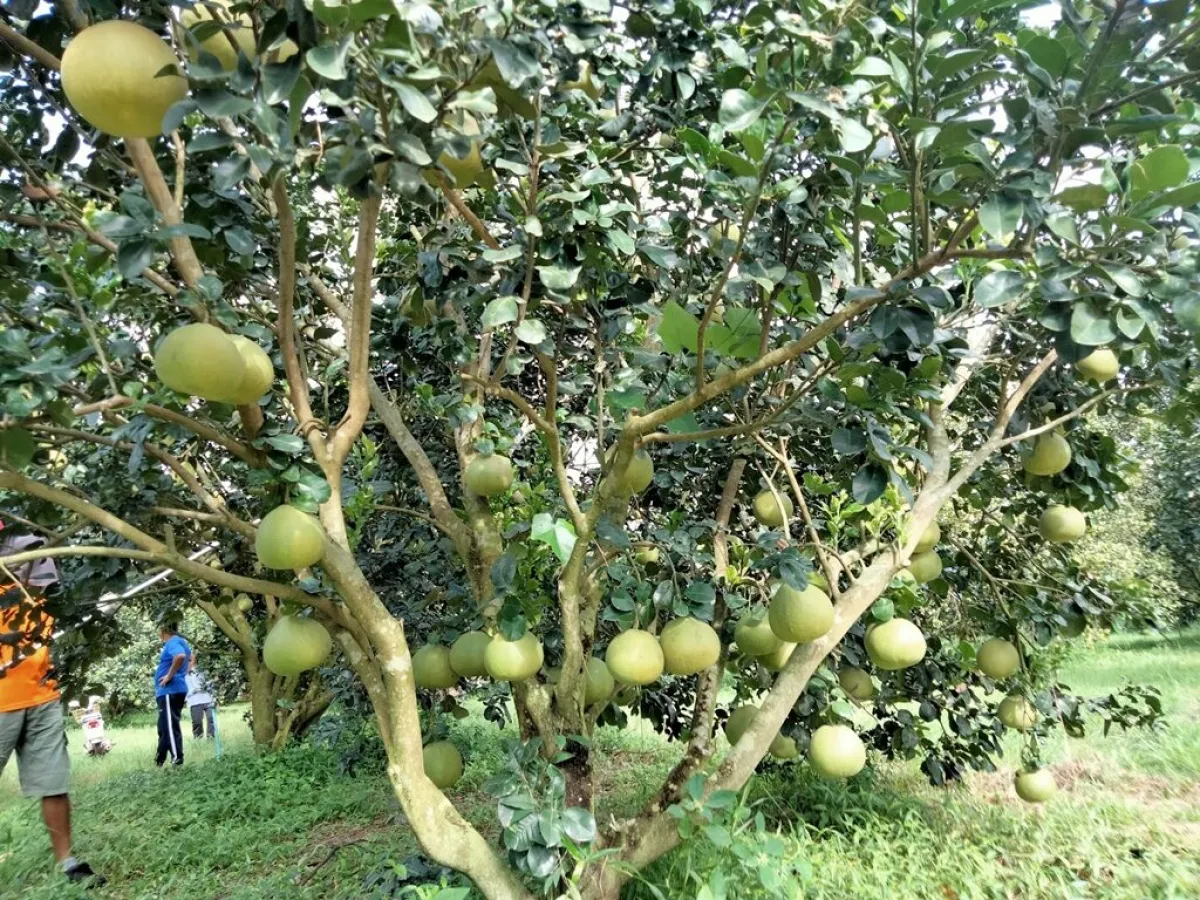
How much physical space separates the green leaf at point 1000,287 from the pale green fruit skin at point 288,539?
1.40 metres

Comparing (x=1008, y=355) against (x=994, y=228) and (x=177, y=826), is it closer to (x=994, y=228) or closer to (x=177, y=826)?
(x=994, y=228)

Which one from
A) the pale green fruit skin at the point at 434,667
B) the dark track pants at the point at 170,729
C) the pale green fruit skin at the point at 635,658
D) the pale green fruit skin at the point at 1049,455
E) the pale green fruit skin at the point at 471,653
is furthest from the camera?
the dark track pants at the point at 170,729

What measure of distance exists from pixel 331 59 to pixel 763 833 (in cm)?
221

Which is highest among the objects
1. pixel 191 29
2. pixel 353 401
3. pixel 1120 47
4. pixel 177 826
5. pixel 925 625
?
pixel 191 29

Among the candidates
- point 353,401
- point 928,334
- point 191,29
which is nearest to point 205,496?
point 353,401

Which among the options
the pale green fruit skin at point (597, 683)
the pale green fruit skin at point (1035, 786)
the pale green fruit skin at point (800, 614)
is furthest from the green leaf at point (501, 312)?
the pale green fruit skin at point (1035, 786)

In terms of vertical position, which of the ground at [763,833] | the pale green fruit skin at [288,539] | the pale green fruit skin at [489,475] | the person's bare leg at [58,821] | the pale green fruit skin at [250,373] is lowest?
the ground at [763,833]

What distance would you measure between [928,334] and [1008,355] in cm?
156

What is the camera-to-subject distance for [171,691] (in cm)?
749

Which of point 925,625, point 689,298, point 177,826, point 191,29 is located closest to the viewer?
point 191,29

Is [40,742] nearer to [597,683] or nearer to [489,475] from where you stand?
[489,475]

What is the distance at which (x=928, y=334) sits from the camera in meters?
1.58

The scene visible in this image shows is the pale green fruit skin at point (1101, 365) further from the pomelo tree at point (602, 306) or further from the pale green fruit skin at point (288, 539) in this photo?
the pale green fruit skin at point (288, 539)

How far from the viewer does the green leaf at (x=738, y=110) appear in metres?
1.28
